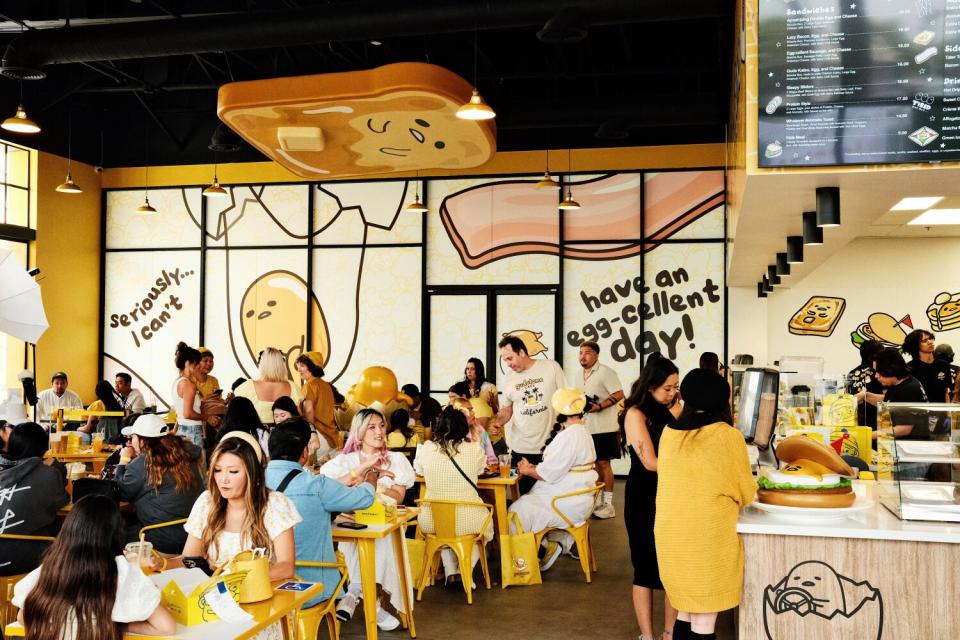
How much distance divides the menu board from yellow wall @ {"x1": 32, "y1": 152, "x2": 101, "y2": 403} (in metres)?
10.4

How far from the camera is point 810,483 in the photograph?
12.0ft

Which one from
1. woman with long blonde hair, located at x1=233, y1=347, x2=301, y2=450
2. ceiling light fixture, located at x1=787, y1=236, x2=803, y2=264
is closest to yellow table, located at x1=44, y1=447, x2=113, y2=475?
woman with long blonde hair, located at x1=233, y1=347, x2=301, y2=450

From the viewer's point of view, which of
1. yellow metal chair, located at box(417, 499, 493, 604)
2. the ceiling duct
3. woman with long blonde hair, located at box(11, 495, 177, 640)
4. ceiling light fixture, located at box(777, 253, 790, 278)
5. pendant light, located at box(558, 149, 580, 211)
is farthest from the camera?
pendant light, located at box(558, 149, 580, 211)

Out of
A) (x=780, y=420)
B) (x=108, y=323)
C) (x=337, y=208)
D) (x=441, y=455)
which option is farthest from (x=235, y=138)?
(x=780, y=420)

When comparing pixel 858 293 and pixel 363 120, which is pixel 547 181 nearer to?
pixel 363 120

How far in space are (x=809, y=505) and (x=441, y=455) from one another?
2.69 metres

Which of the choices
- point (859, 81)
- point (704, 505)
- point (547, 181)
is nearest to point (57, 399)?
point (547, 181)

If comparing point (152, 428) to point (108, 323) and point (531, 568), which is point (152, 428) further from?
point (108, 323)

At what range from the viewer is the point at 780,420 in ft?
17.7

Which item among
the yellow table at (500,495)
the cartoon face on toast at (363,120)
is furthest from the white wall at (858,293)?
the yellow table at (500,495)

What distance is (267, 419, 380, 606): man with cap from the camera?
4.17m

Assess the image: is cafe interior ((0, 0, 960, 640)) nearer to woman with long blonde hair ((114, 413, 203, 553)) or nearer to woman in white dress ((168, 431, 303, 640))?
woman with long blonde hair ((114, 413, 203, 553))

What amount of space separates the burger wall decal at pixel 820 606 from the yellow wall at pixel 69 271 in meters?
10.9

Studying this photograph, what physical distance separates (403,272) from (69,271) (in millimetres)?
4772
